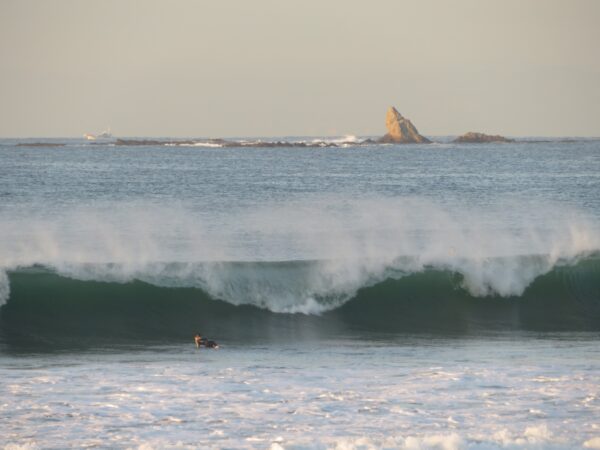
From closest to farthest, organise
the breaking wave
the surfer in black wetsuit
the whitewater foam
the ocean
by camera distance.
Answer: the ocean < the surfer in black wetsuit < the breaking wave < the whitewater foam

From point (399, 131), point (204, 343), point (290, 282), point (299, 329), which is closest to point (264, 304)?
point (290, 282)

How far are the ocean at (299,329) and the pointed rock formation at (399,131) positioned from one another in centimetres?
11519

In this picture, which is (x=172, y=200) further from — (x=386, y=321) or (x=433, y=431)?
(x=433, y=431)

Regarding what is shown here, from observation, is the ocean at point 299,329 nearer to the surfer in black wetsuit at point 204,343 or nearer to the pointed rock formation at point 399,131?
the surfer in black wetsuit at point 204,343

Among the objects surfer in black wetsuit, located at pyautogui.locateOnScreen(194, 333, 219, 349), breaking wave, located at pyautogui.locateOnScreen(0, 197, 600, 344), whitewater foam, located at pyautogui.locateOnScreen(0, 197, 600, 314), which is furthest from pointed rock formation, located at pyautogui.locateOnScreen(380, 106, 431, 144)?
surfer in black wetsuit, located at pyautogui.locateOnScreen(194, 333, 219, 349)

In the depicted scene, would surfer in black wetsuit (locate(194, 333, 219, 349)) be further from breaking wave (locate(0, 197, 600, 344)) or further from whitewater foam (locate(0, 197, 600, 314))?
whitewater foam (locate(0, 197, 600, 314))

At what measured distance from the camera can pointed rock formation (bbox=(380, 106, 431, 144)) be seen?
150 m

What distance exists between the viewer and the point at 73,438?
30.8 feet

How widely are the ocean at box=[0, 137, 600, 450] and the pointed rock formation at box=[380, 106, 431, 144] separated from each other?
115m

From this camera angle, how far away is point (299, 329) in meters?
15.9

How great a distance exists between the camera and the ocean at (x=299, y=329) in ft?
32.2

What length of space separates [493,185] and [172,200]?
69.2ft

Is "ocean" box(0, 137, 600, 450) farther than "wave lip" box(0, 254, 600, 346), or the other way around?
"wave lip" box(0, 254, 600, 346)

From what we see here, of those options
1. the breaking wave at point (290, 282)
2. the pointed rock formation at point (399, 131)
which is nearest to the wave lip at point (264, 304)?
the breaking wave at point (290, 282)
